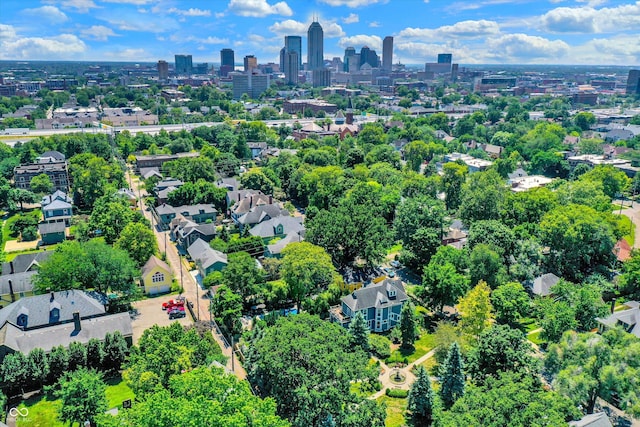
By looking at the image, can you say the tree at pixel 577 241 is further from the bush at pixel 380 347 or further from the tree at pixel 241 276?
the tree at pixel 241 276

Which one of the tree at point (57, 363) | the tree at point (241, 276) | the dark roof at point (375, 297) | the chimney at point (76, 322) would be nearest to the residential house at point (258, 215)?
the tree at point (241, 276)

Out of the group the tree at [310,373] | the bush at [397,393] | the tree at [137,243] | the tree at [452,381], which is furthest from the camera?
the tree at [137,243]

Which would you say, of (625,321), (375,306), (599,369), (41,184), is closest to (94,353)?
(375,306)

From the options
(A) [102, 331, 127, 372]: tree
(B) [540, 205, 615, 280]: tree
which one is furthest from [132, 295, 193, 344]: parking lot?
(B) [540, 205, 615, 280]: tree

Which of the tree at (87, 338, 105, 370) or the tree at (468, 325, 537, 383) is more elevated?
the tree at (468, 325, 537, 383)

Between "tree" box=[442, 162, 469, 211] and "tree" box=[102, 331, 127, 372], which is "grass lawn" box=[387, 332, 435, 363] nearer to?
"tree" box=[102, 331, 127, 372]

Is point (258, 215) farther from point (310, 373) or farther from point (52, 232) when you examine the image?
point (310, 373)

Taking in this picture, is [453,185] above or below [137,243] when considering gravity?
above
